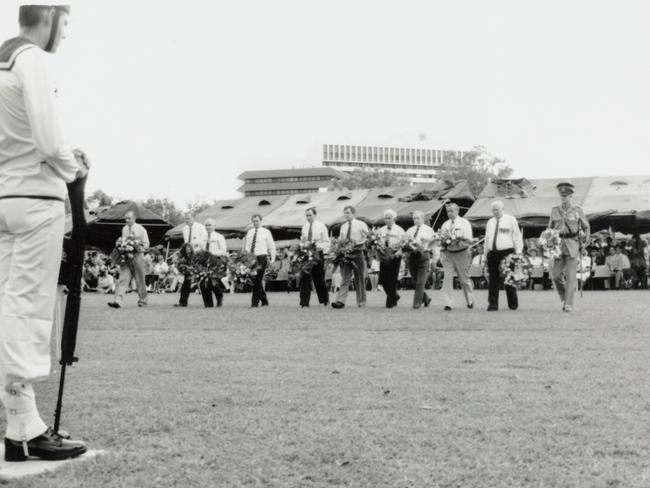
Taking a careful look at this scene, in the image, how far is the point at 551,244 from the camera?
19312 millimetres

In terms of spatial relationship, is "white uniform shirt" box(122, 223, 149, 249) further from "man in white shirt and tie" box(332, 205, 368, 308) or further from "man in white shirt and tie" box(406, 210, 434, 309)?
"man in white shirt and tie" box(406, 210, 434, 309)

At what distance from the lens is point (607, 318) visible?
16.9 m

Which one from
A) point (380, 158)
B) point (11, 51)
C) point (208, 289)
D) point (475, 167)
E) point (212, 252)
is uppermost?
point (380, 158)

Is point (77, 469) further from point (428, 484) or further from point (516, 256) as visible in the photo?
point (516, 256)

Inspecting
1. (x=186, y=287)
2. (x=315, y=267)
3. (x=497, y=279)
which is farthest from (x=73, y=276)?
(x=186, y=287)

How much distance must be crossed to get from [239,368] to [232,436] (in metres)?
3.60

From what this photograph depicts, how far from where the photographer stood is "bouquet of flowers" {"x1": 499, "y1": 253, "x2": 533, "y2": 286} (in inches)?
792

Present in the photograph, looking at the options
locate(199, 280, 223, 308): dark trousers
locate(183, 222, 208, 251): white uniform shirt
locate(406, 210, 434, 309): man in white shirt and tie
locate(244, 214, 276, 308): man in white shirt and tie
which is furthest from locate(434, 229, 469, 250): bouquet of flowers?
locate(183, 222, 208, 251): white uniform shirt

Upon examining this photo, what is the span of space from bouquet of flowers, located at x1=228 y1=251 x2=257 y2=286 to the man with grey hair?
10.3 ft

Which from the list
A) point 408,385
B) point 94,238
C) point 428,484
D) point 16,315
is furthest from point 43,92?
point 94,238

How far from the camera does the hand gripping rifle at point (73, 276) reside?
5.66m

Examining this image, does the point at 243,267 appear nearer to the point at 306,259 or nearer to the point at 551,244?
the point at 306,259

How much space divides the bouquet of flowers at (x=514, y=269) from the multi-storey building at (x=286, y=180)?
158 m

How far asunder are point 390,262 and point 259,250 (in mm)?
3343
